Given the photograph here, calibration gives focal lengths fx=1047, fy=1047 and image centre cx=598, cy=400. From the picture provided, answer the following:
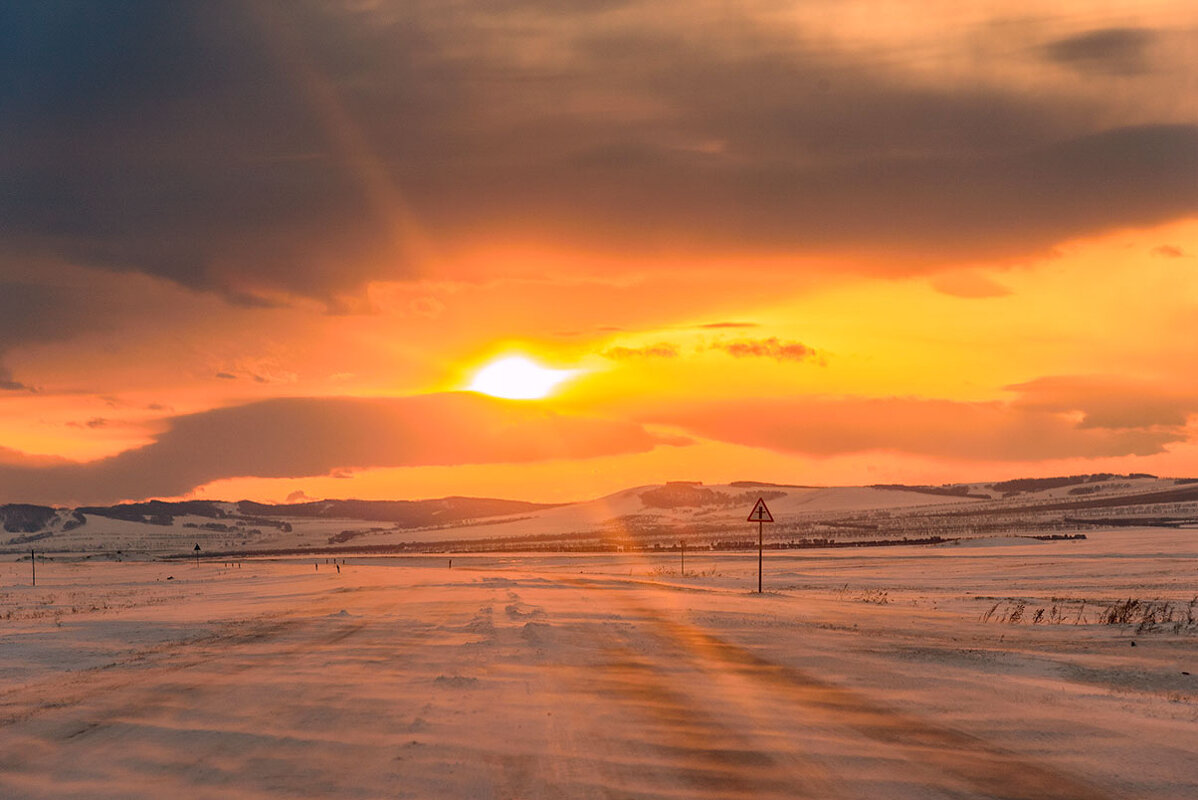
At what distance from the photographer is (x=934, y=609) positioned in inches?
1233

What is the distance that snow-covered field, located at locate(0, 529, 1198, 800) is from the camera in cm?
913

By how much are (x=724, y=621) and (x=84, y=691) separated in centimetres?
1490

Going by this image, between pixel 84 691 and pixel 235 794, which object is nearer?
pixel 235 794

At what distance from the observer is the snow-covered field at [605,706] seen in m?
9.13

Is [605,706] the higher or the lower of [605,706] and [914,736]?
the lower

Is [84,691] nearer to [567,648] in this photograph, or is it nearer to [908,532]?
[567,648]

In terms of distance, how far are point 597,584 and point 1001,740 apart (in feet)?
118

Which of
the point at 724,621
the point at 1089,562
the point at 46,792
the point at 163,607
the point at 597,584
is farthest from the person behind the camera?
the point at 1089,562

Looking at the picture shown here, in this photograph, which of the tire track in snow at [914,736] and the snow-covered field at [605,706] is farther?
the snow-covered field at [605,706]

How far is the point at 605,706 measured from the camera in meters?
12.9

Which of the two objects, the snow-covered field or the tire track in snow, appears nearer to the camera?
the tire track in snow

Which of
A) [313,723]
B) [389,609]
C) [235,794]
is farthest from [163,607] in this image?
[235,794]

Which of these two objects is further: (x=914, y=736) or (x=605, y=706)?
(x=605, y=706)

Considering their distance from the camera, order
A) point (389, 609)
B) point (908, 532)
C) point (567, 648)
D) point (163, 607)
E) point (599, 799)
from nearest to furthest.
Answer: point (599, 799)
point (567, 648)
point (389, 609)
point (163, 607)
point (908, 532)
